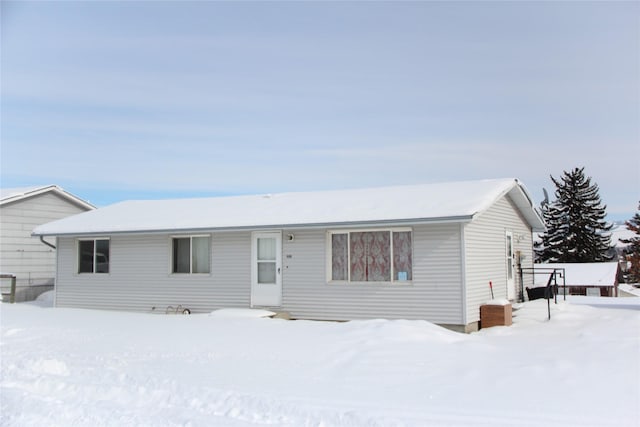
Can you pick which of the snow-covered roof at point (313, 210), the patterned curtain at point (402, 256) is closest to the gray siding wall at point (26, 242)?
the snow-covered roof at point (313, 210)

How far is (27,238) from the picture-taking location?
2227 centimetres

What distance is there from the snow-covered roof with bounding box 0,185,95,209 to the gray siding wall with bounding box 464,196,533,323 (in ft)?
54.0

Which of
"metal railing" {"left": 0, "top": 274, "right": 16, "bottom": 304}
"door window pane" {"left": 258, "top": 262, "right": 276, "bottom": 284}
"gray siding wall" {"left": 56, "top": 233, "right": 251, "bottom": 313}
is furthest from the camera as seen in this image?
"metal railing" {"left": 0, "top": 274, "right": 16, "bottom": 304}

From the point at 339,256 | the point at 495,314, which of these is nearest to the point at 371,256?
the point at 339,256

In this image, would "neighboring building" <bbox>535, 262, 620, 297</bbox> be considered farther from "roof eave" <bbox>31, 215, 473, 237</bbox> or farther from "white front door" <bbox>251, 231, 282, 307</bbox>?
"roof eave" <bbox>31, 215, 473, 237</bbox>

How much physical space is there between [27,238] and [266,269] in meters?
11.9

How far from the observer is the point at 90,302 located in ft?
57.5

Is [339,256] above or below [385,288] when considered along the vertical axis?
above

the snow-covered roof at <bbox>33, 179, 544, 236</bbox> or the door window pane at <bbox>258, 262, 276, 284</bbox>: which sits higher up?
the snow-covered roof at <bbox>33, 179, 544, 236</bbox>

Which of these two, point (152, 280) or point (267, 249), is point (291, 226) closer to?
point (267, 249)

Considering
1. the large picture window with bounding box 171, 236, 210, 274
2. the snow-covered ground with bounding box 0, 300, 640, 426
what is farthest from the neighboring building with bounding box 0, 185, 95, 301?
the snow-covered ground with bounding box 0, 300, 640, 426

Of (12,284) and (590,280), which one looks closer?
(12,284)

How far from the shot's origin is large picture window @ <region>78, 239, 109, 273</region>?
692 inches

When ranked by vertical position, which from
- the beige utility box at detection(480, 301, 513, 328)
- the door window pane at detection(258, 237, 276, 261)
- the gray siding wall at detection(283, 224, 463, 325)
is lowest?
the beige utility box at detection(480, 301, 513, 328)
